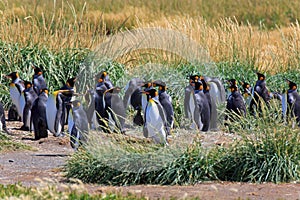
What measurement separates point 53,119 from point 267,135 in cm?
505

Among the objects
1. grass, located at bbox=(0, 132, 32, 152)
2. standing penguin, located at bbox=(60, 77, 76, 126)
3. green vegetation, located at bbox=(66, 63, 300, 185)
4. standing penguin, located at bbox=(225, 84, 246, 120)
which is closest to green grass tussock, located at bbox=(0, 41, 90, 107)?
standing penguin, located at bbox=(60, 77, 76, 126)

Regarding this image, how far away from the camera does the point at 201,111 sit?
13117 millimetres

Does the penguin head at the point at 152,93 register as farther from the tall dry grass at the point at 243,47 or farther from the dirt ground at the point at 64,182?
the tall dry grass at the point at 243,47

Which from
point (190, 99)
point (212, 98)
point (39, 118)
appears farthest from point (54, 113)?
point (212, 98)

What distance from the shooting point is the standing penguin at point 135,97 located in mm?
13383

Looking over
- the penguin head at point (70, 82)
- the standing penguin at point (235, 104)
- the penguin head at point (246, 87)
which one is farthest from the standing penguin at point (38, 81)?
the penguin head at point (246, 87)

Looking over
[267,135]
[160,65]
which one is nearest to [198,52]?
[160,65]

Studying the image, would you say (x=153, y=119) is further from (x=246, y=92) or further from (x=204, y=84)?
(x=246, y=92)

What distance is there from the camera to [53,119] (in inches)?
503

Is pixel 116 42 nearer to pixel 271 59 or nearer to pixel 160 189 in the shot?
pixel 271 59

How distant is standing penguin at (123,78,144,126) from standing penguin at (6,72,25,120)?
189 centimetres

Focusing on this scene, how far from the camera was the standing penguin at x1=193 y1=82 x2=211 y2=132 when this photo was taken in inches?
515

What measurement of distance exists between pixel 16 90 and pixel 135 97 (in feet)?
7.26

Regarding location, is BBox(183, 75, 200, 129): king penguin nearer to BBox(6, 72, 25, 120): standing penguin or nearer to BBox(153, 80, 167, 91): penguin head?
BBox(153, 80, 167, 91): penguin head
